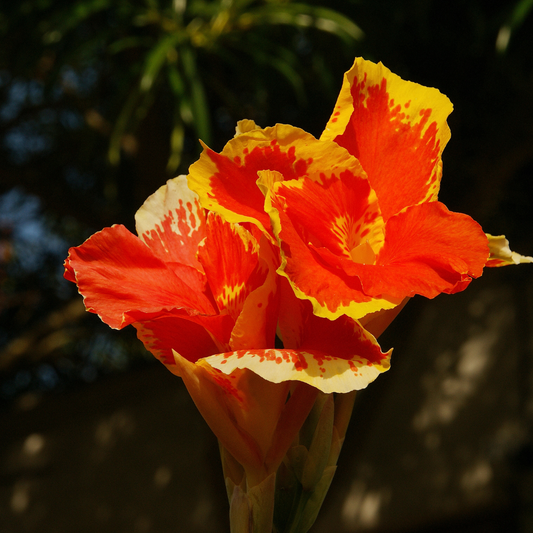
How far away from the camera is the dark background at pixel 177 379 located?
1.96 meters

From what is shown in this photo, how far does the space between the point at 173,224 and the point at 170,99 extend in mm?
1640

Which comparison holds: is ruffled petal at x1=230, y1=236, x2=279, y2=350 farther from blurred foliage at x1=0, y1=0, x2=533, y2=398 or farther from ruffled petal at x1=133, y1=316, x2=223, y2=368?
blurred foliage at x1=0, y1=0, x2=533, y2=398

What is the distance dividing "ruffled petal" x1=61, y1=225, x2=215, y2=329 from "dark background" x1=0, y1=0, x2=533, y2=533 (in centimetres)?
143

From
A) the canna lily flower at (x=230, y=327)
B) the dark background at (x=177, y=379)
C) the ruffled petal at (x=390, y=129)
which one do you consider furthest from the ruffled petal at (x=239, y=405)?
the dark background at (x=177, y=379)

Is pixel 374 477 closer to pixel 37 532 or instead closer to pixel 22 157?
pixel 37 532

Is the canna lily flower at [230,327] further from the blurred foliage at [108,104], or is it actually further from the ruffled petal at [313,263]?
the blurred foliage at [108,104]

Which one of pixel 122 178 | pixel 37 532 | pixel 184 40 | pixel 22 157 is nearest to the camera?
pixel 184 40

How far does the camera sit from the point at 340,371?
34cm

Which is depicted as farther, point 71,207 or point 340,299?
point 71,207

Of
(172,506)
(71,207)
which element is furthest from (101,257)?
(172,506)

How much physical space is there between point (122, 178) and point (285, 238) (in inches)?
89.9

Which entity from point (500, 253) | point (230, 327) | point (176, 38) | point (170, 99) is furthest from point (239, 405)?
point (170, 99)

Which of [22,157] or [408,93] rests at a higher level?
[408,93]

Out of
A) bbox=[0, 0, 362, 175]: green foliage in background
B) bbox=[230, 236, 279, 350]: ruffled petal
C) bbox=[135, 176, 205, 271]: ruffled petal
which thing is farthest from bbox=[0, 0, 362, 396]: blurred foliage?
bbox=[230, 236, 279, 350]: ruffled petal
